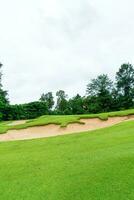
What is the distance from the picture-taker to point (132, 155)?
32.4 feet

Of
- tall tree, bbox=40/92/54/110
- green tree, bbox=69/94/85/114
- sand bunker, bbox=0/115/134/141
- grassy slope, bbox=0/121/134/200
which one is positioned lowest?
grassy slope, bbox=0/121/134/200

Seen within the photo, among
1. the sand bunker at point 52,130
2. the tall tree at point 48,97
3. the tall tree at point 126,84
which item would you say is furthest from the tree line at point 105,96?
the sand bunker at point 52,130

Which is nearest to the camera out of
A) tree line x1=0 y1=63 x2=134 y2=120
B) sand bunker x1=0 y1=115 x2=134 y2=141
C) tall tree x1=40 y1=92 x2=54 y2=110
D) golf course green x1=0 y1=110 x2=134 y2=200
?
golf course green x1=0 y1=110 x2=134 y2=200

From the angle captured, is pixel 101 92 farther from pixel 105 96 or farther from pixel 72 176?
pixel 72 176

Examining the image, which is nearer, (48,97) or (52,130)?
(52,130)

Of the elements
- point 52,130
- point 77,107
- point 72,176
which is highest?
point 77,107

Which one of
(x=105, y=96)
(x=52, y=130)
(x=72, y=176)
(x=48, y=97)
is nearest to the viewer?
(x=72, y=176)

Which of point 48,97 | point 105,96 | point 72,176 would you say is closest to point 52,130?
point 72,176

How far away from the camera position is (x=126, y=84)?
76.1m

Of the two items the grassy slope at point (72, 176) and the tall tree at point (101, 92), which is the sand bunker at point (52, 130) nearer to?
the grassy slope at point (72, 176)

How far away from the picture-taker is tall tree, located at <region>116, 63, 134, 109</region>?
71762 millimetres

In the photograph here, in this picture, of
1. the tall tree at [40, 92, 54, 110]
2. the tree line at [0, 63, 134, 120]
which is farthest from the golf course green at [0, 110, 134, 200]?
the tall tree at [40, 92, 54, 110]

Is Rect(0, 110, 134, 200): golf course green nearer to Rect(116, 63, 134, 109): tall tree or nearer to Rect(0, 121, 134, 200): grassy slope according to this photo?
Rect(0, 121, 134, 200): grassy slope

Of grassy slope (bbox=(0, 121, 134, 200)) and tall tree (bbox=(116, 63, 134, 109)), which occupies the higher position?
tall tree (bbox=(116, 63, 134, 109))
